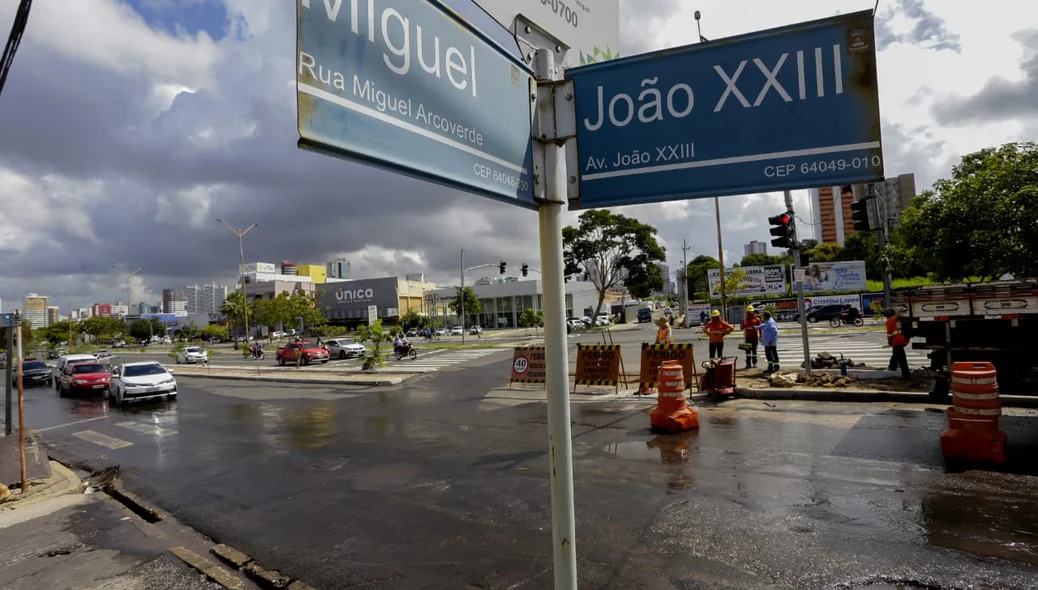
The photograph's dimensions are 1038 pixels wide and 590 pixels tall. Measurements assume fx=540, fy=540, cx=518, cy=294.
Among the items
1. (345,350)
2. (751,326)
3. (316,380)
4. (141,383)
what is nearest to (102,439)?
(141,383)

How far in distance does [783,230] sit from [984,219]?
391 cm

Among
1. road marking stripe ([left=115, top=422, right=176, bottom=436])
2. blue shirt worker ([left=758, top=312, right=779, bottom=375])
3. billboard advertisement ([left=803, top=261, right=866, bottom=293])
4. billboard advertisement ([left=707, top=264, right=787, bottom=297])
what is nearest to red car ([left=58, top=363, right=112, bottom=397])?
road marking stripe ([left=115, top=422, right=176, bottom=436])

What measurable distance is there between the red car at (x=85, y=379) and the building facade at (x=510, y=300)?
55805 millimetres

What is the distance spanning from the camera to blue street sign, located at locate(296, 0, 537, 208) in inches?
48.0

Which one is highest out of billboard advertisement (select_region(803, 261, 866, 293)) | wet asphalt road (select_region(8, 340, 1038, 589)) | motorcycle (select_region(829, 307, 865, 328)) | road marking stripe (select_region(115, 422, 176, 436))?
billboard advertisement (select_region(803, 261, 866, 293))

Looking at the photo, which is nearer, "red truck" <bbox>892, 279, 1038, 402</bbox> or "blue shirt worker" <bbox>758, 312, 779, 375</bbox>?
"red truck" <bbox>892, 279, 1038, 402</bbox>

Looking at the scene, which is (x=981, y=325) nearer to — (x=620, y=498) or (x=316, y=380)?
(x=620, y=498)

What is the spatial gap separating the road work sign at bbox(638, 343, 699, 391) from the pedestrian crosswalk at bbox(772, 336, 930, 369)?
612 centimetres

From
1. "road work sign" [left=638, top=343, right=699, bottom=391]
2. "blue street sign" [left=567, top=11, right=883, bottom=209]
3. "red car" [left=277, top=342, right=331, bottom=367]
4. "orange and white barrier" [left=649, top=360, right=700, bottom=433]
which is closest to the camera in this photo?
"blue street sign" [left=567, top=11, right=883, bottom=209]

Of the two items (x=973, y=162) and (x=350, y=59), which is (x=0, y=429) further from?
(x=973, y=162)

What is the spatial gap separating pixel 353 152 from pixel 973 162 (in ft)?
52.2

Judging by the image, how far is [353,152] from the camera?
A: 128 cm

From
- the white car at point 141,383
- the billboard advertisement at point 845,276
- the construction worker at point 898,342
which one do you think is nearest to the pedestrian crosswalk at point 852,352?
the construction worker at point 898,342

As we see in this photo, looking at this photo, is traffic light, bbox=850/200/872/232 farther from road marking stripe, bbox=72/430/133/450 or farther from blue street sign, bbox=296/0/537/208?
road marking stripe, bbox=72/430/133/450
